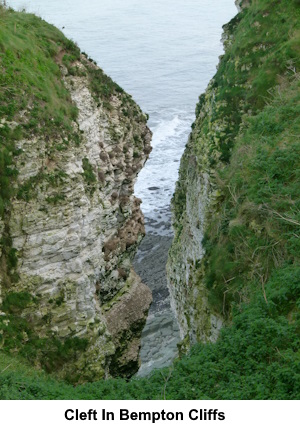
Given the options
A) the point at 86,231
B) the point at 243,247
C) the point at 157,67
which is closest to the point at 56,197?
the point at 86,231

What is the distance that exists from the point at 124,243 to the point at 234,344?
14273 mm

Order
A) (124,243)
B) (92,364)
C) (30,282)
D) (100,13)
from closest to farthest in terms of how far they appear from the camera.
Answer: (30,282)
(92,364)
(124,243)
(100,13)

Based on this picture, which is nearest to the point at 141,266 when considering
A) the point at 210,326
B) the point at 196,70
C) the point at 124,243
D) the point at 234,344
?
the point at 124,243

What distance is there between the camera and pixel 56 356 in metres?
20.1

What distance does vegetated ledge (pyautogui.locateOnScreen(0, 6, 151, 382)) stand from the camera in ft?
63.0

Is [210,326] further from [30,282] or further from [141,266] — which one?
[141,266]

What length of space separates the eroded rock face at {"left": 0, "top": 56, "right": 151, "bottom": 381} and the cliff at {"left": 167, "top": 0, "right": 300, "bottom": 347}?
364cm

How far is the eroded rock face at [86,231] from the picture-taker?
19672 millimetres

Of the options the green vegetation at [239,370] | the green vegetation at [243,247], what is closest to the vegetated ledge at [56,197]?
the green vegetation at [243,247]

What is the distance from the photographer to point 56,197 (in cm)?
1994

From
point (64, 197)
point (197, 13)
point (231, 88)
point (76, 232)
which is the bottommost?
point (76, 232)

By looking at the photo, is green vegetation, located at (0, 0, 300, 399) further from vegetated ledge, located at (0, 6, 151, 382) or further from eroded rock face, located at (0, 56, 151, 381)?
eroded rock face, located at (0, 56, 151, 381)

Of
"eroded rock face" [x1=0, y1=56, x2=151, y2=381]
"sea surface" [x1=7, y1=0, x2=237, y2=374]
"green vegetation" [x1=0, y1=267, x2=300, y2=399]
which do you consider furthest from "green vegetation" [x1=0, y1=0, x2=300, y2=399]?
"sea surface" [x1=7, y1=0, x2=237, y2=374]

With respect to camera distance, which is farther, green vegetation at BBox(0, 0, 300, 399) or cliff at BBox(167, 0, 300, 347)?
cliff at BBox(167, 0, 300, 347)
